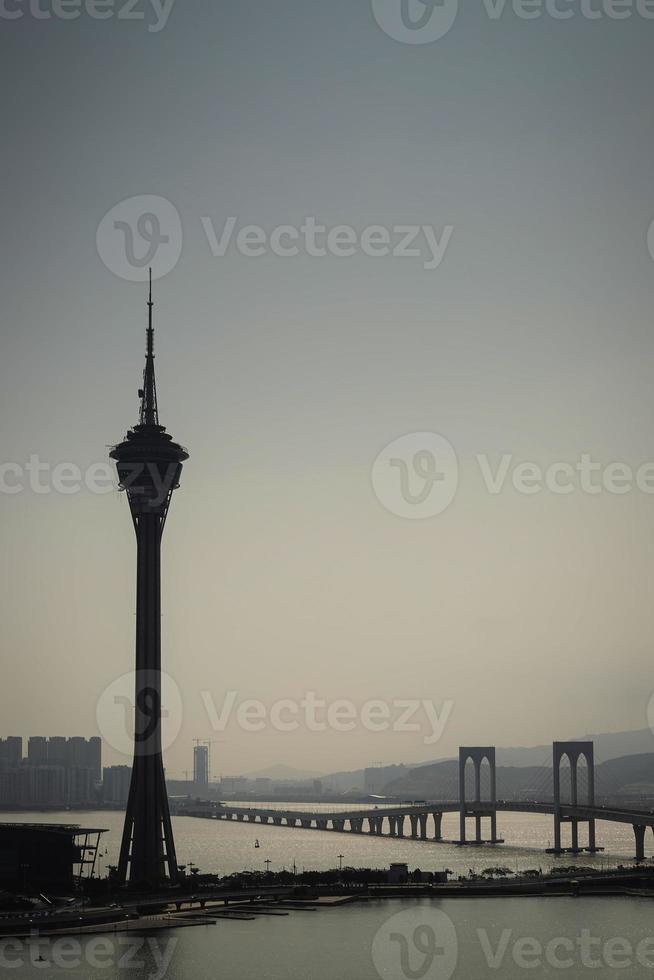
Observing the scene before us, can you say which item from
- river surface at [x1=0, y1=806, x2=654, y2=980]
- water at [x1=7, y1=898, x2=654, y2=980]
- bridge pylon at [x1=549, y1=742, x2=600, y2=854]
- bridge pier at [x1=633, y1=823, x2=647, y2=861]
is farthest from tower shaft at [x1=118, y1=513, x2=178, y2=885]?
bridge pylon at [x1=549, y1=742, x2=600, y2=854]

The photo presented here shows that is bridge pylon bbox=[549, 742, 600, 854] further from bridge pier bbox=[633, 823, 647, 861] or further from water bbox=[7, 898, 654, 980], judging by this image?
water bbox=[7, 898, 654, 980]

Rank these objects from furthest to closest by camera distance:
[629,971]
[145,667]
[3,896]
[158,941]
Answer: [145,667] < [3,896] < [158,941] < [629,971]

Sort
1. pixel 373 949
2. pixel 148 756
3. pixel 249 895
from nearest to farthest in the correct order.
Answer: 1. pixel 373 949
2. pixel 249 895
3. pixel 148 756

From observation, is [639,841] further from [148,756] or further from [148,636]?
[148,636]

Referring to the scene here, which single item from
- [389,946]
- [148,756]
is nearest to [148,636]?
[148,756]

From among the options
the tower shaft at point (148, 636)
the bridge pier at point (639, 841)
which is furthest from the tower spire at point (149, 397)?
the bridge pier at point (639, 841)

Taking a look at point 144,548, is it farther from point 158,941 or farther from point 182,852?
point 182,852

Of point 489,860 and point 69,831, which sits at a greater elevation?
point 69,831

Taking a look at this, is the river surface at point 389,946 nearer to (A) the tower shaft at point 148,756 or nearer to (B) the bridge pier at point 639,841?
(A) the tower shaft at point 148,756

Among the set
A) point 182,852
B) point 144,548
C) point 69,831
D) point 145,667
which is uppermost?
point 144,548

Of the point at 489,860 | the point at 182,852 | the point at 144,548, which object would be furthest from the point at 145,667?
the point at 182,852

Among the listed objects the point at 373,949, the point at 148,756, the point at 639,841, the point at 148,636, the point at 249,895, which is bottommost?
the point at 639,841
